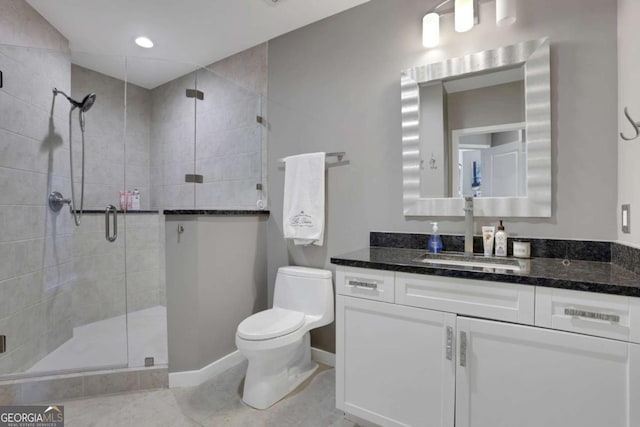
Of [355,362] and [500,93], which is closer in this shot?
[355,362]

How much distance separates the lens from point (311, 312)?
1.89m

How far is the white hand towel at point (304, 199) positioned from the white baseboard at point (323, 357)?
0.80m

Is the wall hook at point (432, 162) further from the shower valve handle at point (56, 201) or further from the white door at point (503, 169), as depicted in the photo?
the shower valve handle at point (56, 201)

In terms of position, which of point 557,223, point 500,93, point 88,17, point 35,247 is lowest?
point 35,247

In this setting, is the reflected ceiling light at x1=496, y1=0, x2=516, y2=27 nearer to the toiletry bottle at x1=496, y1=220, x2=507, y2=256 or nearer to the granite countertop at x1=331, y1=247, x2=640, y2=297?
the toiletry bottle at x1=496, y1=220, x2=507, y2=256

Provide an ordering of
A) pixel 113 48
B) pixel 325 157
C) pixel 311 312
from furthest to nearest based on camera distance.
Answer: pixel 113 48 < pixel 325 157 < pixel 311 312

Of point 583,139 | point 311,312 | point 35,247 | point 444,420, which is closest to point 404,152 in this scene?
point 583,139

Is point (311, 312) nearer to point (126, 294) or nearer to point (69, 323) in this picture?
point (126, 294)

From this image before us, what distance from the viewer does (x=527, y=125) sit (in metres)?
1.46

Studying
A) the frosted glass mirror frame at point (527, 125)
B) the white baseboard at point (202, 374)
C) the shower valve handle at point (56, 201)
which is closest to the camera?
the frosted glass mirror frame at point (527, 125)

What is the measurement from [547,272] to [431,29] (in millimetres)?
1374

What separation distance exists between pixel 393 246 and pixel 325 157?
30.0 inches

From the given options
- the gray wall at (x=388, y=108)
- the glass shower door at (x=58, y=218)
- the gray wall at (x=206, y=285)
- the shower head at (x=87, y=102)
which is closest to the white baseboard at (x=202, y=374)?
the gray wall at (x=206, y=285)

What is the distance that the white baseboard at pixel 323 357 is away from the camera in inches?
81.0
